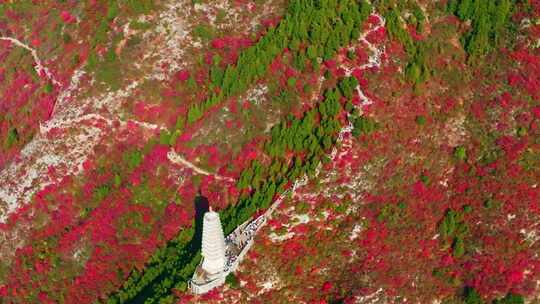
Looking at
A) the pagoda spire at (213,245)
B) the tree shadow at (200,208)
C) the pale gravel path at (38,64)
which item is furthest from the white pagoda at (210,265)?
the pale gravel path at (38,64)

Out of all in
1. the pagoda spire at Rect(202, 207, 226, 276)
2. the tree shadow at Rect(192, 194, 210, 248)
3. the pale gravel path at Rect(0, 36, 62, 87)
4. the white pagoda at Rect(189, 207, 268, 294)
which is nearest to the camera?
the pagoda spire at Rect(202, 207, 226, 276)

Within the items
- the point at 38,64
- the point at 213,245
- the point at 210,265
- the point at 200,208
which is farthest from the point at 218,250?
the point at 38,64

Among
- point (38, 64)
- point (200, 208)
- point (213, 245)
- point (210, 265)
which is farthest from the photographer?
point (38, 64)

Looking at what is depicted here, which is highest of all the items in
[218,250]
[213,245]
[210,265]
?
[213,245]

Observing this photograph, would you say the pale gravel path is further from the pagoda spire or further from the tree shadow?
the pagoda spire

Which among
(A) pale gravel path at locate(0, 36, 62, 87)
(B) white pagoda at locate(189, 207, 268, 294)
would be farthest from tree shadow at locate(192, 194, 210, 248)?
(A) pale gravel path at locate(0, 36, 62, 87)

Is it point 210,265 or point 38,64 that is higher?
point 38,64

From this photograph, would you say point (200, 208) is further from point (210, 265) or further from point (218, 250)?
point (218, 250)

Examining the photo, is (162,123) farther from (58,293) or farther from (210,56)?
(58,293)

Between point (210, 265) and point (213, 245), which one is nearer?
point (213, 245)

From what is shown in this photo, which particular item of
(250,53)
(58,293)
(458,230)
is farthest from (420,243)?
(58,293)

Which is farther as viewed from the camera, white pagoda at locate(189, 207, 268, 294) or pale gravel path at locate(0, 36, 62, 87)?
pale gravel path at locate(0, 36, 62, 87)
